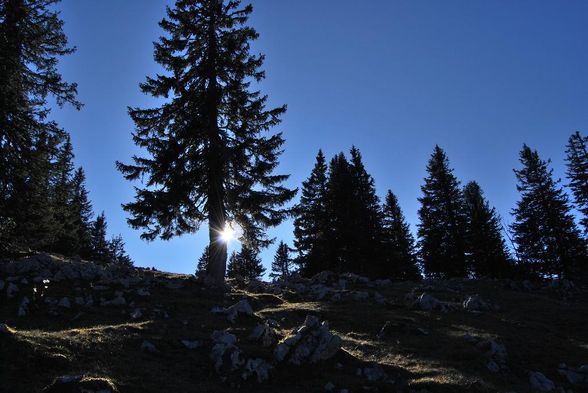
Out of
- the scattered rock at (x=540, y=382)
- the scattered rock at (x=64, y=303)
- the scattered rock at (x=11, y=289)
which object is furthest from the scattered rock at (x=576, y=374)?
the scattered rock at (x=11, y=289)

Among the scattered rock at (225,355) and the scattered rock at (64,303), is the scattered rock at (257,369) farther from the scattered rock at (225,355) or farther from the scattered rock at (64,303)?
the scattered rock at (64,303)

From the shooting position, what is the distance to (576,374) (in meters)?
12.0

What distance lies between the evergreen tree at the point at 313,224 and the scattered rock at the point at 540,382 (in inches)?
1084

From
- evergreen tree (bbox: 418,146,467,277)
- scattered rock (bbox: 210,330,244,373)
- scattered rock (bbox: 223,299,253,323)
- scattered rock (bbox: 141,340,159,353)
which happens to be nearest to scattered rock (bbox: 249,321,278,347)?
scattered rock (bbox: 210,330,244,373)

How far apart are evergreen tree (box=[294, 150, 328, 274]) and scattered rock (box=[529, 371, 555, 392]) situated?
90.3 ft

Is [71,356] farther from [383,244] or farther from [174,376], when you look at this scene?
[383,244]

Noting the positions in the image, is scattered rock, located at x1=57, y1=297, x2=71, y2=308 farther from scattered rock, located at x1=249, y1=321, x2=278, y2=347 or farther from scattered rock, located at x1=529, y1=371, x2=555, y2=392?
scattered rock, located at x1=529, y1=371, x2=555, y2=392

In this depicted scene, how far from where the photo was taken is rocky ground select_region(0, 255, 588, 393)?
10102 mm

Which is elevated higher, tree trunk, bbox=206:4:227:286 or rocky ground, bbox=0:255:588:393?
tree trunk, bbox=206:4:227:286

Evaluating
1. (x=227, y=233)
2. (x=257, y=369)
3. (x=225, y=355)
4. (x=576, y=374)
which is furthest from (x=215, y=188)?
(x=576, y=374)

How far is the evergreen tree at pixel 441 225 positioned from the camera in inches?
1703

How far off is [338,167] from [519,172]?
19557 millimetres

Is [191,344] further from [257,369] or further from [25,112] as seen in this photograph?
[25,112]

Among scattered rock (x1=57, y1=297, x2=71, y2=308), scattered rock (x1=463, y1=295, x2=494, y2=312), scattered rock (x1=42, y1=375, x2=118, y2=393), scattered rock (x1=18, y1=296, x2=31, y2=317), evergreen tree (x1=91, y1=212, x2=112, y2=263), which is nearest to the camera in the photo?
scattered rock (x1=42, y1=375, x2=118, y2=393)
